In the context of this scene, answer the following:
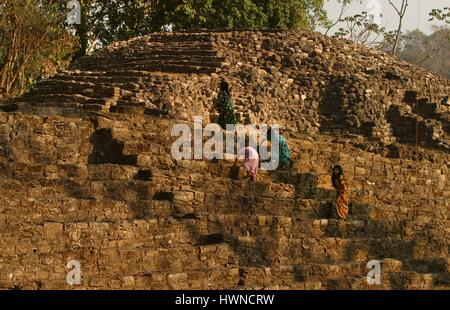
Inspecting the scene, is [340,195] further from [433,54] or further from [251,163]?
[433,54]

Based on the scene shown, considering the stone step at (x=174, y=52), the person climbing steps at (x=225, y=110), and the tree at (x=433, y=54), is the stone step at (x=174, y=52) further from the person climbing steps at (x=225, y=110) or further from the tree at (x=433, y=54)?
the tree at (x=433, y=54)

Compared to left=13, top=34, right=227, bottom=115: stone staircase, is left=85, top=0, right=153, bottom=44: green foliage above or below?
above

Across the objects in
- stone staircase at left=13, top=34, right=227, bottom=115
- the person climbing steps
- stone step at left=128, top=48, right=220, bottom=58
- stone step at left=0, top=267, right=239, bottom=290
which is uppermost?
stone step at left=128, top=48, right=220, bottom=58

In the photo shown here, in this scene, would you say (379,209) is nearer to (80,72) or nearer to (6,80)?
(80,72)

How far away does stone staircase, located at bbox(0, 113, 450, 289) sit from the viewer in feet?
42.8

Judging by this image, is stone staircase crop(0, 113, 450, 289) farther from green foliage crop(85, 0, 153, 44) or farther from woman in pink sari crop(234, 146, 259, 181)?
green foliage crop(85, 0, 153, 44)
